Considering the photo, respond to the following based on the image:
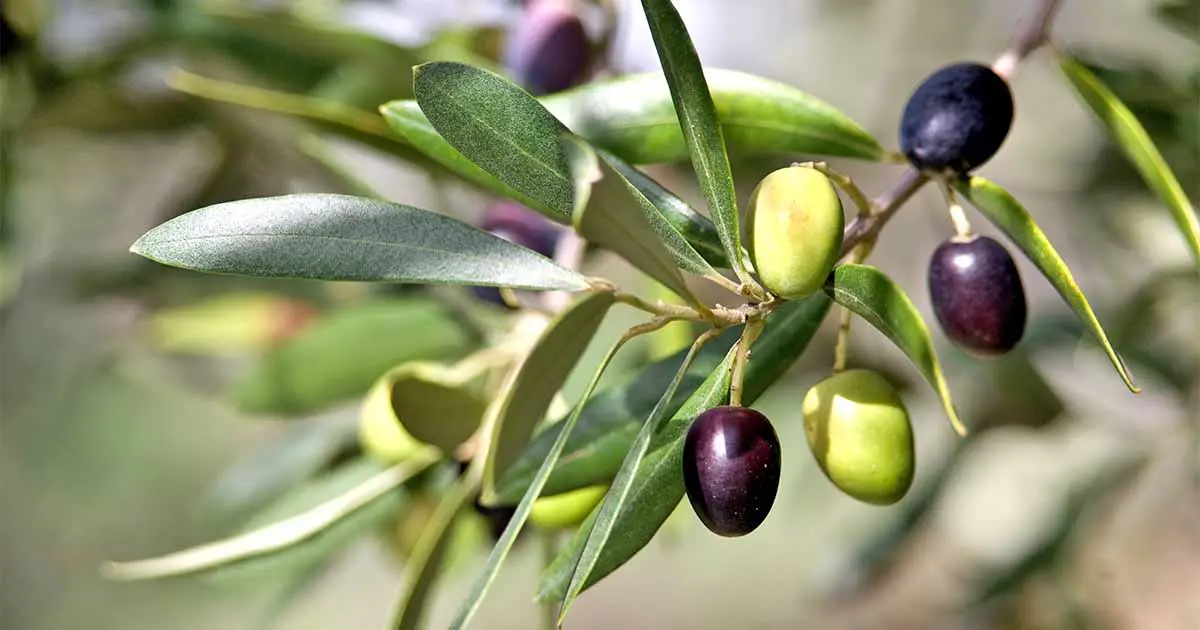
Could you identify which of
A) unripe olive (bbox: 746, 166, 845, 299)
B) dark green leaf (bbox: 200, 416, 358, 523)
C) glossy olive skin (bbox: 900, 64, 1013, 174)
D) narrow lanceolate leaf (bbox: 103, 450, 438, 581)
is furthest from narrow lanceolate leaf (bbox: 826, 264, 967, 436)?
dark green leaf (bbox: 200, 416, 358, 523)

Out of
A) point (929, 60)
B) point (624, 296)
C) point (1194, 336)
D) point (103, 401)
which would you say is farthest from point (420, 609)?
point (103, 401)

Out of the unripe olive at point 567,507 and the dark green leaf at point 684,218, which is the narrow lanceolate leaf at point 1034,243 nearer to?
the dark green leaf at point 684,218

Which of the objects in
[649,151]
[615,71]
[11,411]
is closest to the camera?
[649,151]

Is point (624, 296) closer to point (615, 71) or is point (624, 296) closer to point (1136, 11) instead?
point (615, 71)

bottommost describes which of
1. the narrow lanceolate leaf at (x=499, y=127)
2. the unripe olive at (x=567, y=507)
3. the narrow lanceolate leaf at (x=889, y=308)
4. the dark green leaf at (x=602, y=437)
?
the unripe olive at (x=567, y=507)

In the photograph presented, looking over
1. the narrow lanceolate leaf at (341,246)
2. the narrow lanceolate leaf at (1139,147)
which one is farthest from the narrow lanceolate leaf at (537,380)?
the narrow lanceolate leaf at (1139,147)

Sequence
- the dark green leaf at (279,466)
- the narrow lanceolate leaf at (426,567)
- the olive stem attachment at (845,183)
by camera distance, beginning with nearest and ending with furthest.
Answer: the olive stem attachment at (845,183)
the narrow lanceolate leaf at (426,567)
the dark green leaf at (279,466)

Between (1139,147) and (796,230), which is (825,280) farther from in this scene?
(1139,147)
